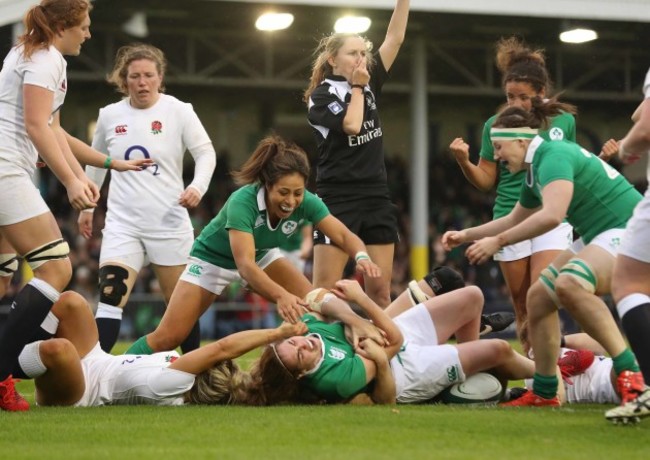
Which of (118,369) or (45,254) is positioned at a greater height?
(45,254)

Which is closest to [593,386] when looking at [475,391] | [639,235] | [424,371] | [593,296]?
[475,391]

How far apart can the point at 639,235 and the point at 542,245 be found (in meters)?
2.84

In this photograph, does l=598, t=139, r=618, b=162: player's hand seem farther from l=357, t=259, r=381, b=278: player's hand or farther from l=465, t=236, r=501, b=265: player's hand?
l=465, t=236, r=501, b=265: player's hand

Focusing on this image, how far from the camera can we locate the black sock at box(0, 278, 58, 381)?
6.72 metres

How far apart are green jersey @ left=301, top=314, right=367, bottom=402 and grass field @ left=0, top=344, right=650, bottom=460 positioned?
0.13 meters

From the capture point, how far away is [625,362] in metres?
6.20

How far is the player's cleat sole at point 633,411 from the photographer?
227 inches

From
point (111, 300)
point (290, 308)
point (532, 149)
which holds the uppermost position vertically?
point (532, 149)

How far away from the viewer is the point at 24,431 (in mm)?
5992

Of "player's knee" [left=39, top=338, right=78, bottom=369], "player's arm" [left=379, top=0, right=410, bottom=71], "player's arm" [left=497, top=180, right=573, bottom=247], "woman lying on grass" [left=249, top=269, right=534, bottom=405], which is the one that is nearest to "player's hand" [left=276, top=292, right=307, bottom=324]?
"woman lying on grass" [left=249, top=269, right=534, bottom=405]

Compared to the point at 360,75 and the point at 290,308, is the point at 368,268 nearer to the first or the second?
the point at 290,308

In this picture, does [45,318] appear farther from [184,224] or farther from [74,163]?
[184,224]

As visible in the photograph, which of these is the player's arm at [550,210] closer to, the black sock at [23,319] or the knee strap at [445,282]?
the knee strap at [445,282]

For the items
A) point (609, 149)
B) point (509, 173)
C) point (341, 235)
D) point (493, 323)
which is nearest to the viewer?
point (341, 235)
